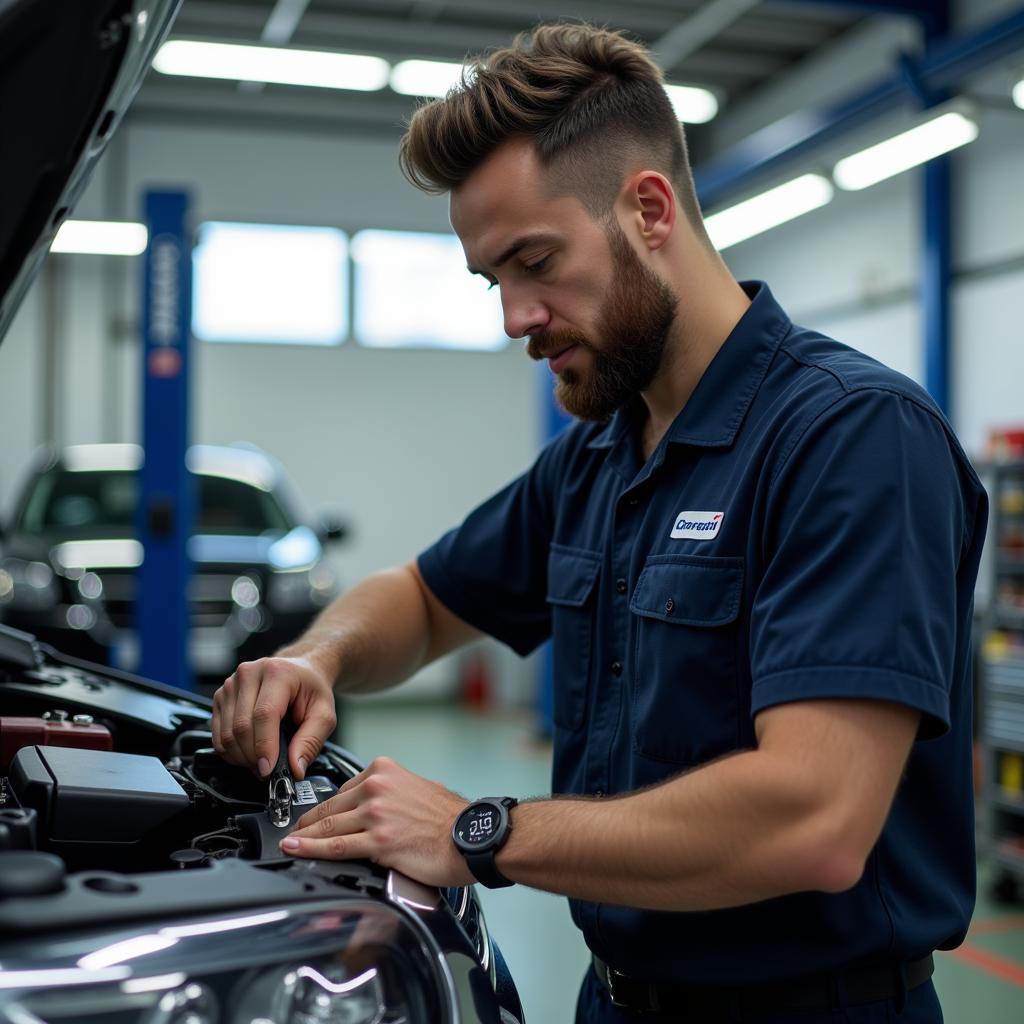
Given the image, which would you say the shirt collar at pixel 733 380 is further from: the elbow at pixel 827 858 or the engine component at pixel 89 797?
the engine component at pixel 89 797

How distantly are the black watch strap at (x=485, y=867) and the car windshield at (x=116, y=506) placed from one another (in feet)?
15.7

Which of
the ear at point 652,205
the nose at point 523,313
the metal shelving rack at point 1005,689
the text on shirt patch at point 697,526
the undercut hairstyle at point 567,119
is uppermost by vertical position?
the undercut hairstyle at point 567,119

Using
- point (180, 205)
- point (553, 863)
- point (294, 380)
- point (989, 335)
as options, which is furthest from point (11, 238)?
point (294, 380)

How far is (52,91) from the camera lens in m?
1.03

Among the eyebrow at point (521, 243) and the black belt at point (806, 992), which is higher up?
the eyebrow at point (521, 243)

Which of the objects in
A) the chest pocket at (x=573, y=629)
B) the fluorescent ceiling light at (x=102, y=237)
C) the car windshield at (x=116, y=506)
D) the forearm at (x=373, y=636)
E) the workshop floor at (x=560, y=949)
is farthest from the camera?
the fluorescent ceiling light at (x=102, y=237)

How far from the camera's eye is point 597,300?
1.36 m

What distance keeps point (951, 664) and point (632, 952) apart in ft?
1.54

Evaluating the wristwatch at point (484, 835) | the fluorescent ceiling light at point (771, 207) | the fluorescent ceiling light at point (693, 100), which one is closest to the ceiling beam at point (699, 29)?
the fluorescent ceiling light at point (693, 100)

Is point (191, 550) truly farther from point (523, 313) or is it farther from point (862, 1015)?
point (862, 1015)

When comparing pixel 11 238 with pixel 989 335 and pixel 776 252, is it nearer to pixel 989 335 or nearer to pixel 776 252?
pixel 989 335

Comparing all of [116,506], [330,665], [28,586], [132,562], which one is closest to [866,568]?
[330,665]

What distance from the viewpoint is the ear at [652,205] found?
1376 millimetres

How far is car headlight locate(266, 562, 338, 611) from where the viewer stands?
5137 millimetres
